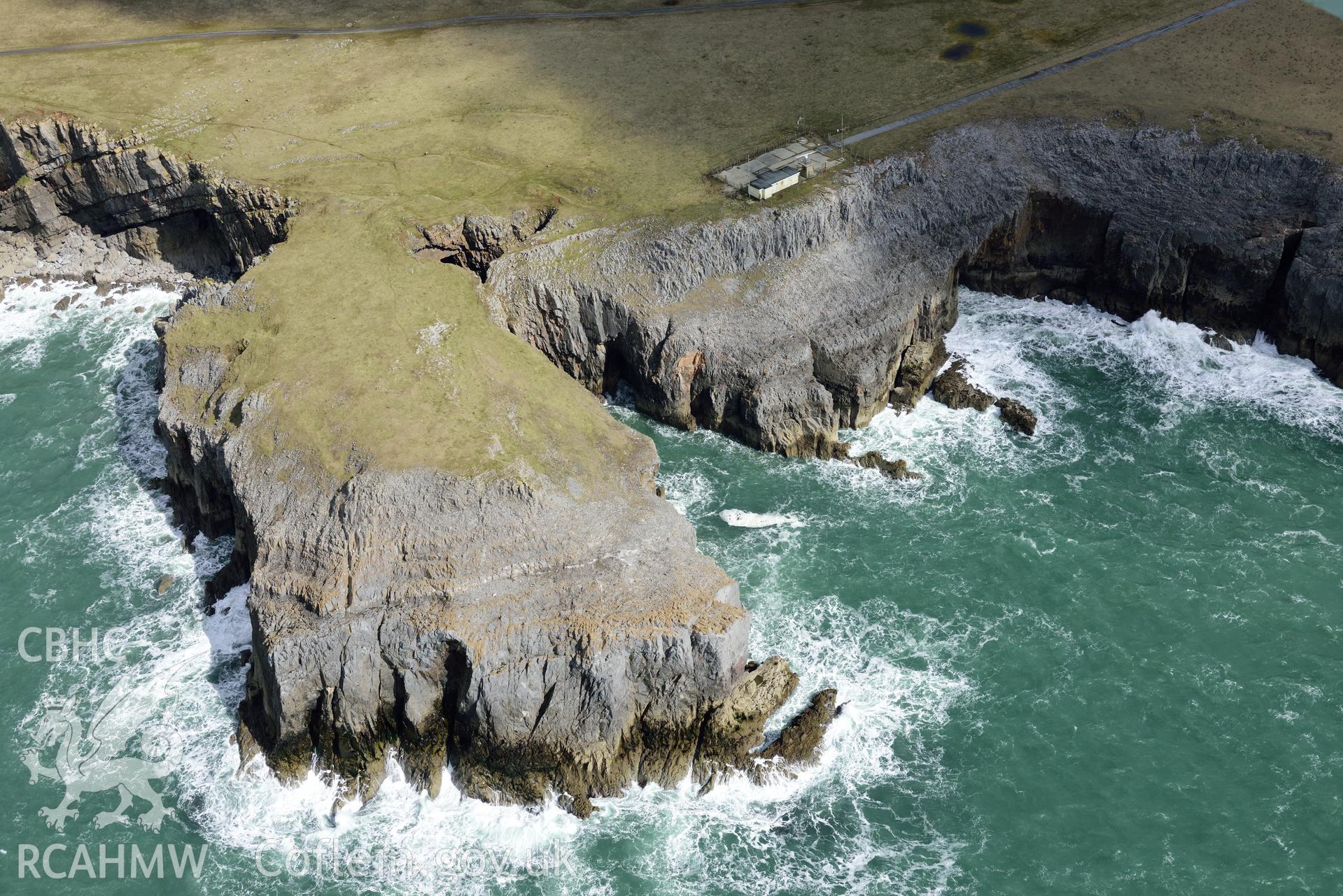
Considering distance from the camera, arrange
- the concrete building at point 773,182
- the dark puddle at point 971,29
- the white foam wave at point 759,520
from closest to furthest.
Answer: the white foam wave at point 759,520 → the concrete building at point 773,182 → the dark puddle at point 971,29

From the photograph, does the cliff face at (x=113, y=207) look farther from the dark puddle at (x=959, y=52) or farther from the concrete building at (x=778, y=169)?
the dark puddle at (x=959, y=52)

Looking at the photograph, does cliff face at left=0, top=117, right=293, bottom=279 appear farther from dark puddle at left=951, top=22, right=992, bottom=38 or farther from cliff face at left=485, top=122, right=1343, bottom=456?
dark puddle at left=951, top=22, right=992, bottom=38

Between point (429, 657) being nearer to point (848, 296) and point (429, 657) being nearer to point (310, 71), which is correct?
point (848, 296)

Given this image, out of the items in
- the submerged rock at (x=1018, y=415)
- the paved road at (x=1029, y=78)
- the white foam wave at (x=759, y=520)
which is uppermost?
the paved road at (x=1029, y=78)

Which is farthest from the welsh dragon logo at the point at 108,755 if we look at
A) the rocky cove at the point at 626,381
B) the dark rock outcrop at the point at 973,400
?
the dark rock outcrop at the point at 973,400

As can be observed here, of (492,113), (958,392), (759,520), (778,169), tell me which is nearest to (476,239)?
(492,113)

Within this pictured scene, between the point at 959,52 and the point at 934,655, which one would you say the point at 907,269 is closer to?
the point at 959,52

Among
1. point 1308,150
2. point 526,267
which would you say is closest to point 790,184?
point 526,267
